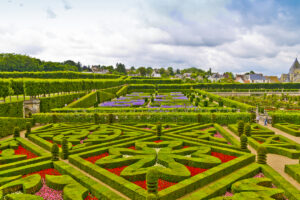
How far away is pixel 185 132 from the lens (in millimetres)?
18281

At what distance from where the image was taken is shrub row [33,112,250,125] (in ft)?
78.7

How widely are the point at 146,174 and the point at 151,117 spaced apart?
1617cm

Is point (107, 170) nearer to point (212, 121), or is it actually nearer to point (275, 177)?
point (275, 177)

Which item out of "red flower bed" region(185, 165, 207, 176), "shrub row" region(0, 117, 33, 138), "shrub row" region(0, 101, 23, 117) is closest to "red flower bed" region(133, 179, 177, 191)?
"red flower bed" region(185, 165, 207, 176)

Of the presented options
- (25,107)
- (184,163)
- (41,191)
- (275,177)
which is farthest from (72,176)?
(25,107)

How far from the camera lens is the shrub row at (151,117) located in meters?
24.0

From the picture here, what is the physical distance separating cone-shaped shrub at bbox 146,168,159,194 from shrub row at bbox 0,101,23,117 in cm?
2459

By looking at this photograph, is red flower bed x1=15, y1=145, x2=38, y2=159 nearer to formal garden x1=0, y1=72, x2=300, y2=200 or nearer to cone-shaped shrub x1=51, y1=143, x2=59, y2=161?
formal garden x1=0, y1=72, x2=300, y2=200

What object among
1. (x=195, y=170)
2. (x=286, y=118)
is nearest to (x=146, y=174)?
(x=195, y=170)

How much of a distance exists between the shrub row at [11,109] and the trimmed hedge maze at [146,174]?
11.8 metres

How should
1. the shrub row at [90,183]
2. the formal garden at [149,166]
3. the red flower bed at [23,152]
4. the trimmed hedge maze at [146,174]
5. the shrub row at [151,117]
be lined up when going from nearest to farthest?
1. the shrub row at [90,183]
2. the trimmed hedge maze at [146,174]
3. the formal garden at [149,166]
4. the red flower bed at [23,152]
5. the shrub row at [151,117]

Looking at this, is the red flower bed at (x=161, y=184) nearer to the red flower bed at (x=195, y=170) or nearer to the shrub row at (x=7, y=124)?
the red flower bed at (x=195, y=170)

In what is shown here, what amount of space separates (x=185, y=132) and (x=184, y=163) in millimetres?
6700

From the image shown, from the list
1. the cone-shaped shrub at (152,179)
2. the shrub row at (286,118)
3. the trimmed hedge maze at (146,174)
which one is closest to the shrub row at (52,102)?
the trimmed hedge maze at (146,174)
